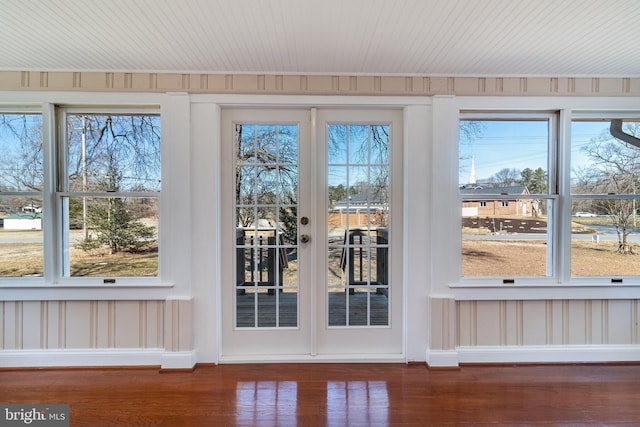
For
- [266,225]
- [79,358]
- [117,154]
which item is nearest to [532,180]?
[266,225]

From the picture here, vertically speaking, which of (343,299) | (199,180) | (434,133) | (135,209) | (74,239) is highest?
(434,133)

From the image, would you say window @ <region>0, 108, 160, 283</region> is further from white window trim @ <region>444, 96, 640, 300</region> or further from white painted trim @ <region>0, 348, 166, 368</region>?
white window trim @ <region>444, 96, 640, 300</region>

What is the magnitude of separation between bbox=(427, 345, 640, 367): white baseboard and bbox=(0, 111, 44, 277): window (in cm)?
331

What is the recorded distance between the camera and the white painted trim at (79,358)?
8.11 feet

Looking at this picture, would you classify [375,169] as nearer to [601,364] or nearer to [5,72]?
[601,364]

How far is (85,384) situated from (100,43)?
2.34 metres

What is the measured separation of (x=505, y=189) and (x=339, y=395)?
2.07 m

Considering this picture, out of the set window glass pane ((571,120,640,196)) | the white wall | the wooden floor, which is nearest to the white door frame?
the white wall

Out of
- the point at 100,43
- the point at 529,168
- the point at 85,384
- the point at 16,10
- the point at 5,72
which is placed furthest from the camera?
the point at 529,168

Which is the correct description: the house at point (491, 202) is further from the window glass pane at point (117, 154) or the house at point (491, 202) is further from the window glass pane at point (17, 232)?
the window glass pane at point (17, 232)

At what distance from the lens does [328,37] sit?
198 cm

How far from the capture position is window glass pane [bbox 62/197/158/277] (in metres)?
2.58

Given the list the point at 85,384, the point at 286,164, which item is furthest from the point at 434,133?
the point at 85,384

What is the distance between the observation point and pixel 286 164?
105 inches
